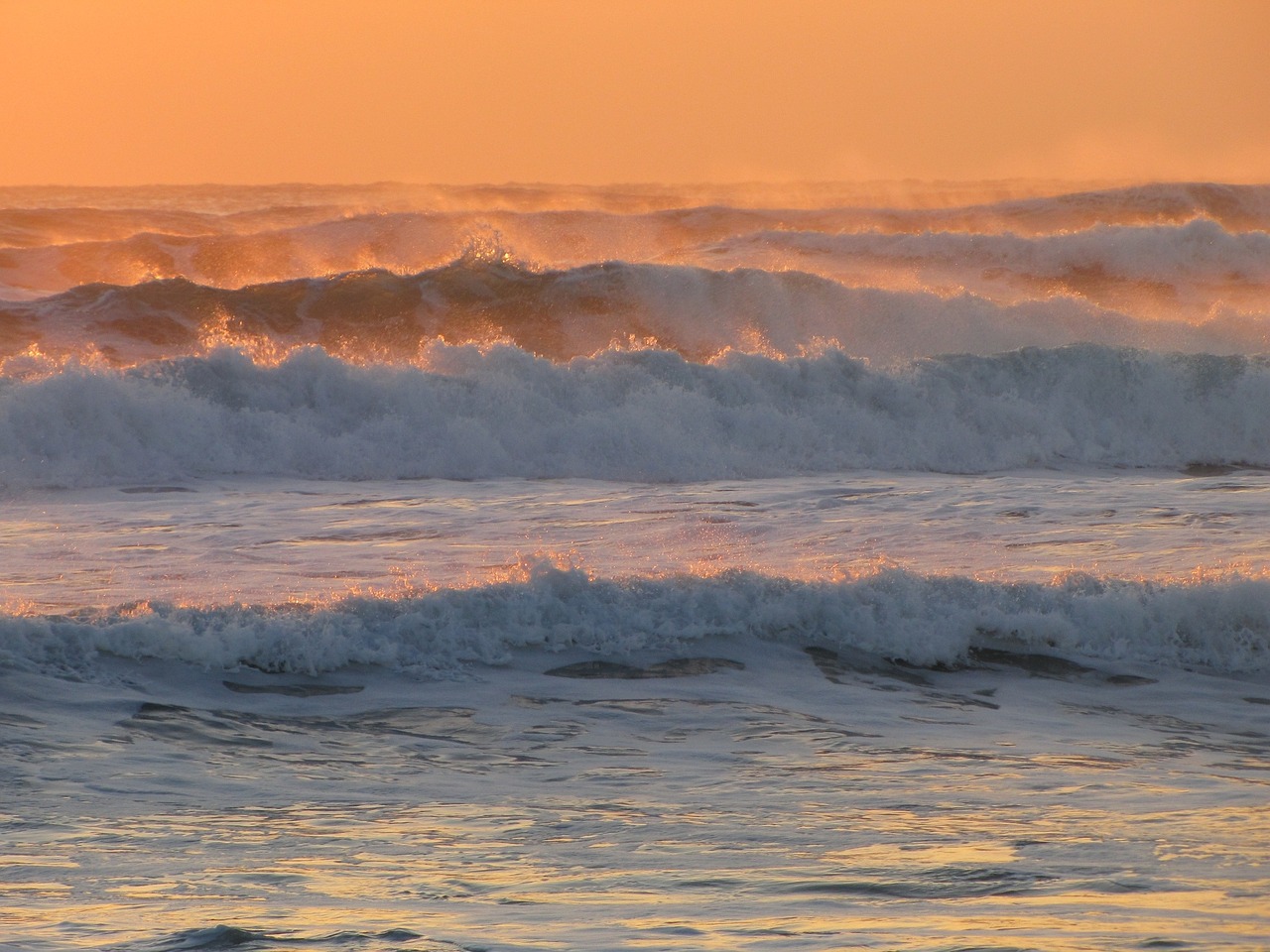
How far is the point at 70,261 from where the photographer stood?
23.8 m

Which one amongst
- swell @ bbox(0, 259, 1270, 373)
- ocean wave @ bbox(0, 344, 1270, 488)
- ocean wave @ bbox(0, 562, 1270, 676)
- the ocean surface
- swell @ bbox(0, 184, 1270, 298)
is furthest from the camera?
swell @ bbox(0, 184, 1270, 298)

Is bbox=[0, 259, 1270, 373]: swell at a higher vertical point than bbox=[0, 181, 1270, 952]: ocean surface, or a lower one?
higher

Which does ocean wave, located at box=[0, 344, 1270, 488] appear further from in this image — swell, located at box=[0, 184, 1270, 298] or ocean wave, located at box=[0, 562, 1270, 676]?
swell, located at box=[0, 184, 1270, 298]

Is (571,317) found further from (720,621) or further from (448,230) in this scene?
(720,621)

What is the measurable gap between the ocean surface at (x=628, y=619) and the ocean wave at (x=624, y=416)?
49 mm

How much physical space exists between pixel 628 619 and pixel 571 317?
12.9m

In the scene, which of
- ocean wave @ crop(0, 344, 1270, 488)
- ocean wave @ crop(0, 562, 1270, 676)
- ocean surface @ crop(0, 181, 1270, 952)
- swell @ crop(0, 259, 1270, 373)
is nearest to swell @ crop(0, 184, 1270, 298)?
swell @ crop(0, 259, 1270, 373)

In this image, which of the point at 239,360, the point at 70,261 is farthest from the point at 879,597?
the point at 70,261

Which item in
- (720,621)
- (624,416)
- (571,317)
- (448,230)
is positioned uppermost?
(448,230)

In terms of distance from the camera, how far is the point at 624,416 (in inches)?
594

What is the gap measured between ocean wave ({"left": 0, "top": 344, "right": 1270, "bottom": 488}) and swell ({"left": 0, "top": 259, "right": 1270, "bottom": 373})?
69.1 inches

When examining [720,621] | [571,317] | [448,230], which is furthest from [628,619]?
[448,230]

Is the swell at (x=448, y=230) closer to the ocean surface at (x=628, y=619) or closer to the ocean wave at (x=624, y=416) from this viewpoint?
the ocean surface at (x=628, y=619)

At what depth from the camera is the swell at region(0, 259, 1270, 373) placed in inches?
745
